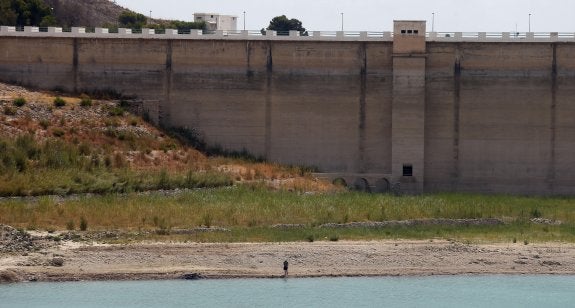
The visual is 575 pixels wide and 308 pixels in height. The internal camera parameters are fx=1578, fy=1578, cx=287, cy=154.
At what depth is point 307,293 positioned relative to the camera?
49781 millimetres

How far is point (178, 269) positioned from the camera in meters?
50.8

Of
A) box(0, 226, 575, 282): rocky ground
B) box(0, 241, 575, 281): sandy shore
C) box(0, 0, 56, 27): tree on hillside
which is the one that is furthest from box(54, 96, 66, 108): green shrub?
box(0, 0, 56, 27): tree on hillside

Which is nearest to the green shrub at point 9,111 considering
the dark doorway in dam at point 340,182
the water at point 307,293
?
the dark doorway in dam at point 340,182

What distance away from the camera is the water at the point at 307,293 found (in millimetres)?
48281

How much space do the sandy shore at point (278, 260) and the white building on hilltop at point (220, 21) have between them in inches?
2065

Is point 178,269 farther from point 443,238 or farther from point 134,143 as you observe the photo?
point 134,143

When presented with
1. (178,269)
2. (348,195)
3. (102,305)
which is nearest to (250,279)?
(178,269)

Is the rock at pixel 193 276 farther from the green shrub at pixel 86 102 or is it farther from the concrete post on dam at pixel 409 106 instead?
the concrete post on dam at pixel 409 106

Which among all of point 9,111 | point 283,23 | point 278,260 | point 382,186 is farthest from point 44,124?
point 283,23

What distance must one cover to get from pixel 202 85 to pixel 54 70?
23.9 feet

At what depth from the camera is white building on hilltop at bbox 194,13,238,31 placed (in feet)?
371

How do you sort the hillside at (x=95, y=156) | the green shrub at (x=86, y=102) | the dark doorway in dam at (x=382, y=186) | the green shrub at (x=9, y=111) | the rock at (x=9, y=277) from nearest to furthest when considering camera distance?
the rock at (x=9, y=277)
the hillside at (x=95, y=156)
the green shrub at (x=9, y=111)
the green shrub at (x=86, y=102)
the dark doorway in dam at (x=382, y=186)

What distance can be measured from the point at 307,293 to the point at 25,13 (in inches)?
2380

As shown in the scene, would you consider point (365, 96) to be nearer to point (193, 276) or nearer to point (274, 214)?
point (274, 214)
